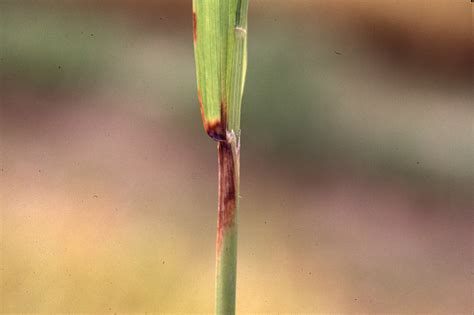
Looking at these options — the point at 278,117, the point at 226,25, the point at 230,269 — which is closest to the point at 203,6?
the point at 226,25

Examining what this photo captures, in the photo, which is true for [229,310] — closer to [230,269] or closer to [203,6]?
[230,269]

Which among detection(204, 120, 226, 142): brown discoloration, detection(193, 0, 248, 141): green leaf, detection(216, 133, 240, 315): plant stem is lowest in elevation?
detection(216, 133, 240, 315): plant stem

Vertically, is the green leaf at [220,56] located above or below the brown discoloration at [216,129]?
above

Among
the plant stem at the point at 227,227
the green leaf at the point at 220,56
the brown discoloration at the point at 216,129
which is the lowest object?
the plant stem at the point at 227,227

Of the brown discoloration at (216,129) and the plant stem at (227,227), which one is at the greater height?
the brown discoloration at (216,129)
